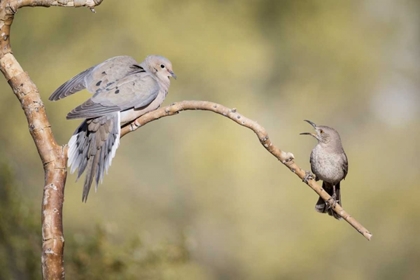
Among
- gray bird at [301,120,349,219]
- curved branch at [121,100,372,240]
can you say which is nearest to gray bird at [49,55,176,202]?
curved branch at [121,100,372,240]

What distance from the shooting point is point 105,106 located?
1.63 metres

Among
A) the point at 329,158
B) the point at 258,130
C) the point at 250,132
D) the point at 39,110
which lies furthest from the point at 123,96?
the point at 250,132

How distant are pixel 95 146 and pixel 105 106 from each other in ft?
0.40

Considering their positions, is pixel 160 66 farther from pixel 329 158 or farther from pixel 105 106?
pixel 329 158

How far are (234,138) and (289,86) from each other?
0.62 meters

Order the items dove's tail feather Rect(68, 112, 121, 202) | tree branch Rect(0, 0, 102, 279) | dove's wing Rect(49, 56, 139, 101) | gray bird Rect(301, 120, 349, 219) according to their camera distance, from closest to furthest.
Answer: tree branch Rect(0, 0, 102, 279) < dove's tail feather Rect(68, 112, 121, 202) < dove's wing Rect(49, 56, 139, 101) < gray bird Rect(301, 120, 349, 219)

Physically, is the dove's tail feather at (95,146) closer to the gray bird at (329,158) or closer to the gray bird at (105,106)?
the gray bird at (105,106)

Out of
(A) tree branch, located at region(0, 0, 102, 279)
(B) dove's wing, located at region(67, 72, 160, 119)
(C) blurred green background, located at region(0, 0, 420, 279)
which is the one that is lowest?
(A) tree branch, located at region(0, 0, 102, 279)

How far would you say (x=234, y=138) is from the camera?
474 centimetres

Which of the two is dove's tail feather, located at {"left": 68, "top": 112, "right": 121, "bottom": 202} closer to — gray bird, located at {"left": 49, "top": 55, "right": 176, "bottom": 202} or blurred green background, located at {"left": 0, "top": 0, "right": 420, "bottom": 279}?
gray bird, located at {"left": 49, "top": 55, "right": 176, "bottom": 202}

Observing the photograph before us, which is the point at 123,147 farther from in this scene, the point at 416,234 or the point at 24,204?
the point at 416,234

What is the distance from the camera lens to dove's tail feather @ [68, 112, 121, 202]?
5.02 feet

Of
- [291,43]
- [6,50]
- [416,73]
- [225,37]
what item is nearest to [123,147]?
[225,37]

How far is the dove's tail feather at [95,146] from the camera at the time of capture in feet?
5.02
